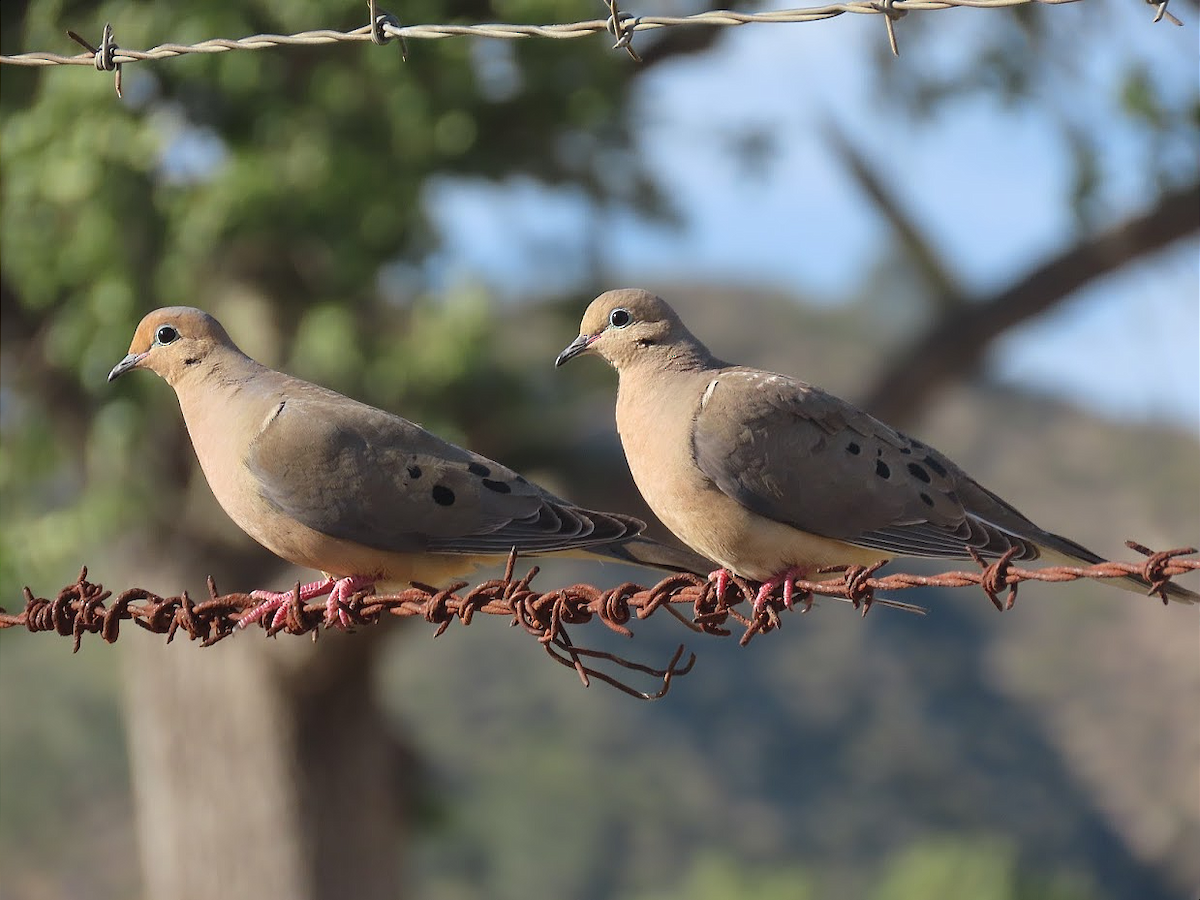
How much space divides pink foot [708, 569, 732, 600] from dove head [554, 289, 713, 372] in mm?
624

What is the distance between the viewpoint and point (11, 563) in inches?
304

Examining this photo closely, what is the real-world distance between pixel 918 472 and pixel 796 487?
0.98ft

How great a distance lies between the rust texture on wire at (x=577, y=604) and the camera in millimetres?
2512

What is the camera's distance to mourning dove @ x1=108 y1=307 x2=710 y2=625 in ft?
11.2

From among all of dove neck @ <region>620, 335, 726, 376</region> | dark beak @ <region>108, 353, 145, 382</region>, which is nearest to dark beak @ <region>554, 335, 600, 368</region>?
dove neck @ <region>620, 335, 726, 376</region>

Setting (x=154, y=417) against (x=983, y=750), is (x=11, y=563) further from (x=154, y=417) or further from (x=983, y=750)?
(x=983, y=750)

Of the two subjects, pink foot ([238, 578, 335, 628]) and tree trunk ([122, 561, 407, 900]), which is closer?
pink foot ([238, 578, 335, 628])

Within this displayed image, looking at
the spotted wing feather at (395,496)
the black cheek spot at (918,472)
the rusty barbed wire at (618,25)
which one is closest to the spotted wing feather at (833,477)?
the black cheek spot at (918,472)

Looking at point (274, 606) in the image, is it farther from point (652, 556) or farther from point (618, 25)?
point (618, 25)

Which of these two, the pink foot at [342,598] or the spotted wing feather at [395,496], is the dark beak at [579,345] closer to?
the spotted wing feather at [395,496]

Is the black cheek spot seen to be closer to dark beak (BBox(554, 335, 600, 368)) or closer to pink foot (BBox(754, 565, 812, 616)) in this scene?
pink foot (BBox(754, 565, 812, 616))

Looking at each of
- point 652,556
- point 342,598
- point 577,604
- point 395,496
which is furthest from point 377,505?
point 577,604

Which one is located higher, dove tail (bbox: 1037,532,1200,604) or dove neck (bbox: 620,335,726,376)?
dove neck (bbox: 620,335,726,376)

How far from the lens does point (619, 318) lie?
12.1 ft
